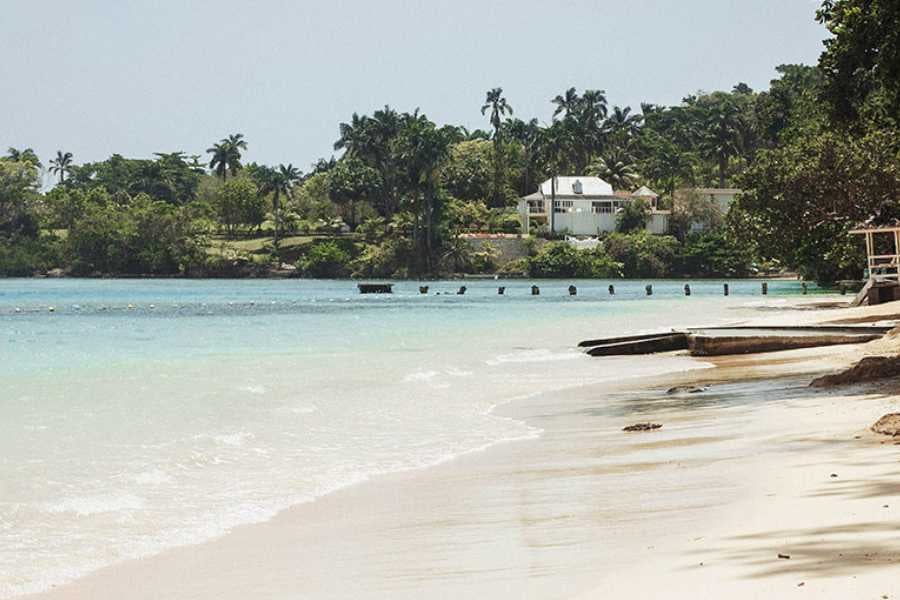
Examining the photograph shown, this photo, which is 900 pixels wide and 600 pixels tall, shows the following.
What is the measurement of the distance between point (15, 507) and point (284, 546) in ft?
12.0

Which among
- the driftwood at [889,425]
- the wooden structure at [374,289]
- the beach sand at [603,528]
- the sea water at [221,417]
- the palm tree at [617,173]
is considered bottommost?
the sea water at [221,417]

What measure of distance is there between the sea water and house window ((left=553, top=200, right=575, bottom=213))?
11445 cm

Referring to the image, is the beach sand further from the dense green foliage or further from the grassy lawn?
the grassy lawn

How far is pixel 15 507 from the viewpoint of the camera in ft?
40.6

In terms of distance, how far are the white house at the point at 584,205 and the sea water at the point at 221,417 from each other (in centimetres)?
11450

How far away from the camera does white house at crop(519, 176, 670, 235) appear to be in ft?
548

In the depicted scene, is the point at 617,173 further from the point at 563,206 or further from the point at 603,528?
the point at 603,528

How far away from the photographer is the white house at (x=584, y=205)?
548ft

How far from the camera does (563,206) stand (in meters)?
167

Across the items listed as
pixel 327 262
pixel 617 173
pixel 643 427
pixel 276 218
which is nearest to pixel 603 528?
pixel 643 427

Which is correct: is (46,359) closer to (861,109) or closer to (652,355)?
(652,355)

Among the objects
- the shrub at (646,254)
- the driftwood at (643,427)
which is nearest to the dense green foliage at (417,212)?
the shrub at (646,254)

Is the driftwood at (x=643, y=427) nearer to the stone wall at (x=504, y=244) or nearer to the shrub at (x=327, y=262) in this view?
the stone wall at (x=504, y=244)

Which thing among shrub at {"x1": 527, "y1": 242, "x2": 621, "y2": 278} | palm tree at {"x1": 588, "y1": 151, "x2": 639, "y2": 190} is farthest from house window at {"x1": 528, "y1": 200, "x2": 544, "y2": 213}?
palm tree at {"x1": 588, "y1": 151, "x2": 639, "y2": 190}
